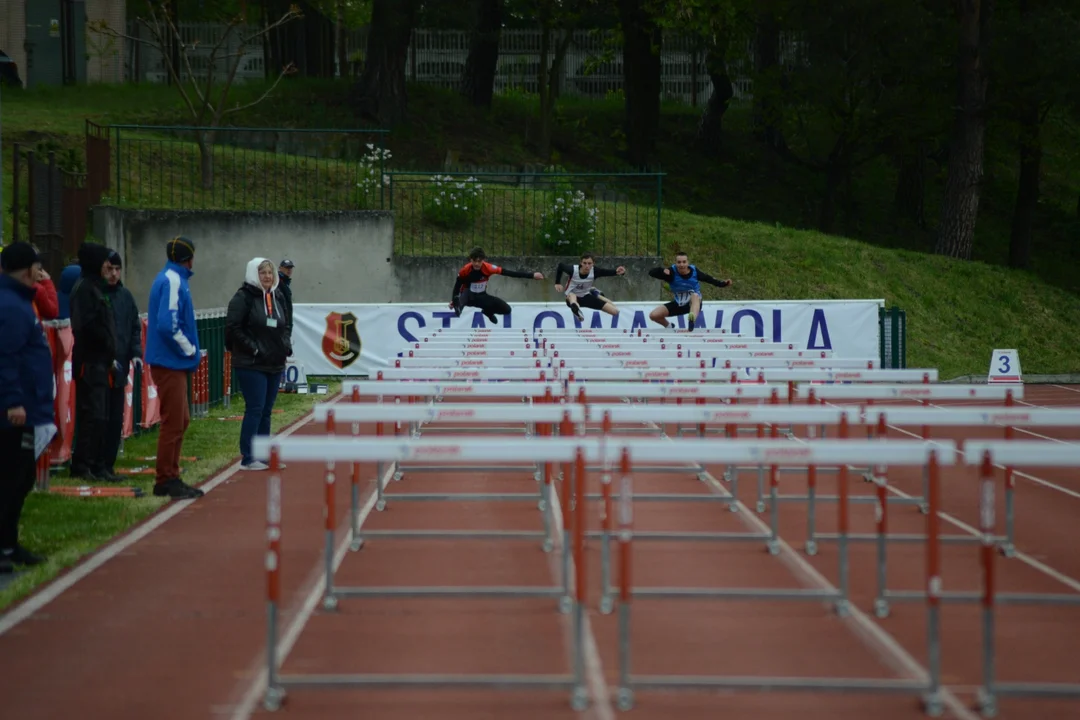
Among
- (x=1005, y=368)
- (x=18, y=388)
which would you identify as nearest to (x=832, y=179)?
(x=1005, y=368)

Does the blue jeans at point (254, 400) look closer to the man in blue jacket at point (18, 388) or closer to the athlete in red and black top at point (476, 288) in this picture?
the man in blue jacket at point (18, 388)

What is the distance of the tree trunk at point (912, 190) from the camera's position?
171 ft

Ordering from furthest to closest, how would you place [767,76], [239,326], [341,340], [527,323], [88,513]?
[767,76] < [527,323] < [341,340] < [239,326] < [88,513]

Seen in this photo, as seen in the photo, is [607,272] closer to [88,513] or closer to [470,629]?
[88,513]

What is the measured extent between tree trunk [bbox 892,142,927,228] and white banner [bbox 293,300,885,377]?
24999 mm

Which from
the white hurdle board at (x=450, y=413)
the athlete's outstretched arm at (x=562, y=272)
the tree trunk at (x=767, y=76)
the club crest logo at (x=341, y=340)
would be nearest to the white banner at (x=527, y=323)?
the club crest logo at (x=341, y=340)

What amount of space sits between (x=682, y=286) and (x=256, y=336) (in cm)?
1097

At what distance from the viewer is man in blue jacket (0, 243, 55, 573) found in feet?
31.1

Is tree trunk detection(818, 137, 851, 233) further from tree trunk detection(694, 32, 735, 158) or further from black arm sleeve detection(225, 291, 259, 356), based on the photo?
black arm sleeve detection(225, 291, 259, 356)

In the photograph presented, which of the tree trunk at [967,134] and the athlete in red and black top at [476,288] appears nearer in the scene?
the athlete in red and black top at [476,288]

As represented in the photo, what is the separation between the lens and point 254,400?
47.6ft

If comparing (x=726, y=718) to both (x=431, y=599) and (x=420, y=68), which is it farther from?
(x=420, y=68)

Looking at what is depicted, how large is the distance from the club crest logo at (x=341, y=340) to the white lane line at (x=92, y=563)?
12.6 m

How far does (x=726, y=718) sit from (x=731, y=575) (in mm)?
3196
